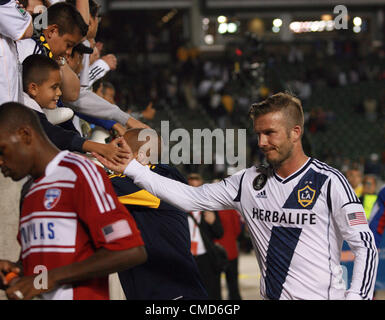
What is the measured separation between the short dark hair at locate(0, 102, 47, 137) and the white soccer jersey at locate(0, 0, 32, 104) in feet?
4.54

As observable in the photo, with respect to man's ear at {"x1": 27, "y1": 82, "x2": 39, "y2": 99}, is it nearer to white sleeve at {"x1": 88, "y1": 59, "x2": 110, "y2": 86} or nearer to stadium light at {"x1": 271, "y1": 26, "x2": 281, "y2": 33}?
white sleeve at {"x1": 88, "y1": 59, "x2": 110, "y2": 86}

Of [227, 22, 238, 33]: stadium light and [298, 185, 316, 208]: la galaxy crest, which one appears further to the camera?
[227, 22, 238, 33]: stadium light

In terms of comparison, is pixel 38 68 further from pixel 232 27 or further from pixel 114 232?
pixel 232 27

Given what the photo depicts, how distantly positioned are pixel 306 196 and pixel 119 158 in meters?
1.16

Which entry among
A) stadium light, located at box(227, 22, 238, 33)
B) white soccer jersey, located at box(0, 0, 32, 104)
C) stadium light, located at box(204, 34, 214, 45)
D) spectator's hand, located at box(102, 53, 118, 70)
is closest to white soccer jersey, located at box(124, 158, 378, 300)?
white soccer jersey, located at box(0, 0, 32, 104)

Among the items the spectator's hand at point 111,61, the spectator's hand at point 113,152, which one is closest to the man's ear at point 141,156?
the spectator's hand at point 113,152

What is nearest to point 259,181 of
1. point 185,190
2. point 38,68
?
point 185,190

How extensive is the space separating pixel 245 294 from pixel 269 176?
850 centimetres

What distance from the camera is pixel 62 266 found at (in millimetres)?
2875

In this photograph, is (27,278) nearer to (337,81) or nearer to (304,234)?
(304,234)

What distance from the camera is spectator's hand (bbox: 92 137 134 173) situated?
3.94m

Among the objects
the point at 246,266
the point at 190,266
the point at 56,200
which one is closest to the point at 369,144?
the point at 246,266

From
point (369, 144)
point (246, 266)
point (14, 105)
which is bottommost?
point (246, 266)

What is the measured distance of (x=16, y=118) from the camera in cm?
291
